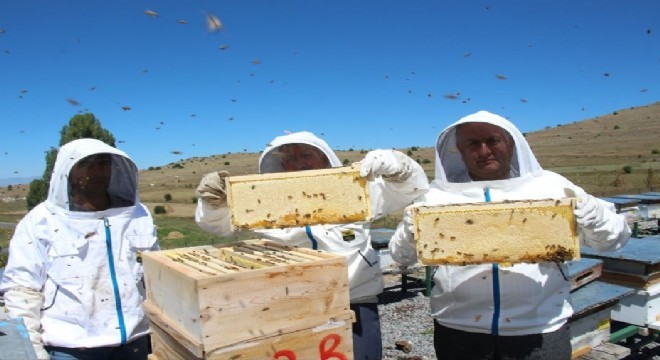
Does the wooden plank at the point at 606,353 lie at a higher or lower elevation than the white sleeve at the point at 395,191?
lower

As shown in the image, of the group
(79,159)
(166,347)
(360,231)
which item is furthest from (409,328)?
(79,159)

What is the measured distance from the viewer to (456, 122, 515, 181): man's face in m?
3.38

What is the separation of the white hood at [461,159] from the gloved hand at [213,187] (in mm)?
1522

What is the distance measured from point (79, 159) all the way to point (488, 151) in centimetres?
275

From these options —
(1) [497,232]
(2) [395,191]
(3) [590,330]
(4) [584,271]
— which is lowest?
(3) [590,330]

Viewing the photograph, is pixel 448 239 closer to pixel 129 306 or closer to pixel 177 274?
pixel 177 274

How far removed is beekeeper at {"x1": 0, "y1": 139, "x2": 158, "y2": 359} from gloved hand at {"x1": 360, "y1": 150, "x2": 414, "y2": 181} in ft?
5.45

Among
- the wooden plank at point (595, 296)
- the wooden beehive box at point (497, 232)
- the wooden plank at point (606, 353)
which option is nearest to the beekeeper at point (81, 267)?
the wooden beehive box at point (497, 232)

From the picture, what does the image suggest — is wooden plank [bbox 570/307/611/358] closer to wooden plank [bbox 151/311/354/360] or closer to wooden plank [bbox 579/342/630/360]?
wooden plank [bbox 579/342/630/360]

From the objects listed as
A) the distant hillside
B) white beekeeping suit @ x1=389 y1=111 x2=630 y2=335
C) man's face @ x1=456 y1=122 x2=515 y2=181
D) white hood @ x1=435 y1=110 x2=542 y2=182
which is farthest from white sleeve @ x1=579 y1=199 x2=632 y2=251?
the distant hillside

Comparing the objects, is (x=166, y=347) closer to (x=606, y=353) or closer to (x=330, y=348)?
(x=330, y=348)

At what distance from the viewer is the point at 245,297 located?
8.25ft

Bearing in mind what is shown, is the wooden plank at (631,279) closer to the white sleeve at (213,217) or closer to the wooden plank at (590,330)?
the wooden plank at (590,330)

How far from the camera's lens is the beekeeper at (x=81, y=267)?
3.21m
